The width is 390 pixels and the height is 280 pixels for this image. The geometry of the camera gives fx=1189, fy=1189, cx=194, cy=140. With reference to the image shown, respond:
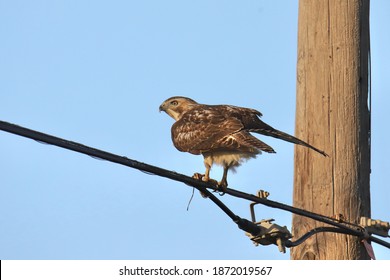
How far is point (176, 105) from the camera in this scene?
467 inches

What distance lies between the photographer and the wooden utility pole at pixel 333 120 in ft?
30.9

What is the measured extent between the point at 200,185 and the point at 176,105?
11.2 ft

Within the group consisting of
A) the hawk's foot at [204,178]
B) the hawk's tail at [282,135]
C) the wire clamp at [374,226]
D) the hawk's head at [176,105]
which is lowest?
the wire clamp at [374,226]

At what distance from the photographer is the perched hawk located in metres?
9.60

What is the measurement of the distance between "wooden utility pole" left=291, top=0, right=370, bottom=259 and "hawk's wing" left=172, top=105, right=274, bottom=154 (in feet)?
1.46

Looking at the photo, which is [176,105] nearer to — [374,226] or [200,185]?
[374,226]

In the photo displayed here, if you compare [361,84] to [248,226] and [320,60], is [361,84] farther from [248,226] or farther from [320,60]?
[248,226]

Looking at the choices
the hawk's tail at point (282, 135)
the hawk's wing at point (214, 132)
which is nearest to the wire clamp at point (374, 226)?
the hawk's tail at point (282, 135)

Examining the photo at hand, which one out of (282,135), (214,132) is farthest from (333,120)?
(214,132)

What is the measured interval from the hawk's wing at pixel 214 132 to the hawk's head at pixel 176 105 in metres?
0.78

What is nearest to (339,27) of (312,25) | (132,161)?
(312,25)

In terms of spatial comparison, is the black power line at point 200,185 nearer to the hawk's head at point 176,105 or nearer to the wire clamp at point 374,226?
the wire clamp at point 374,226

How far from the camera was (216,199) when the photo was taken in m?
8.66

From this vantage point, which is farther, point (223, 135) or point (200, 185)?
point (223, 135)
